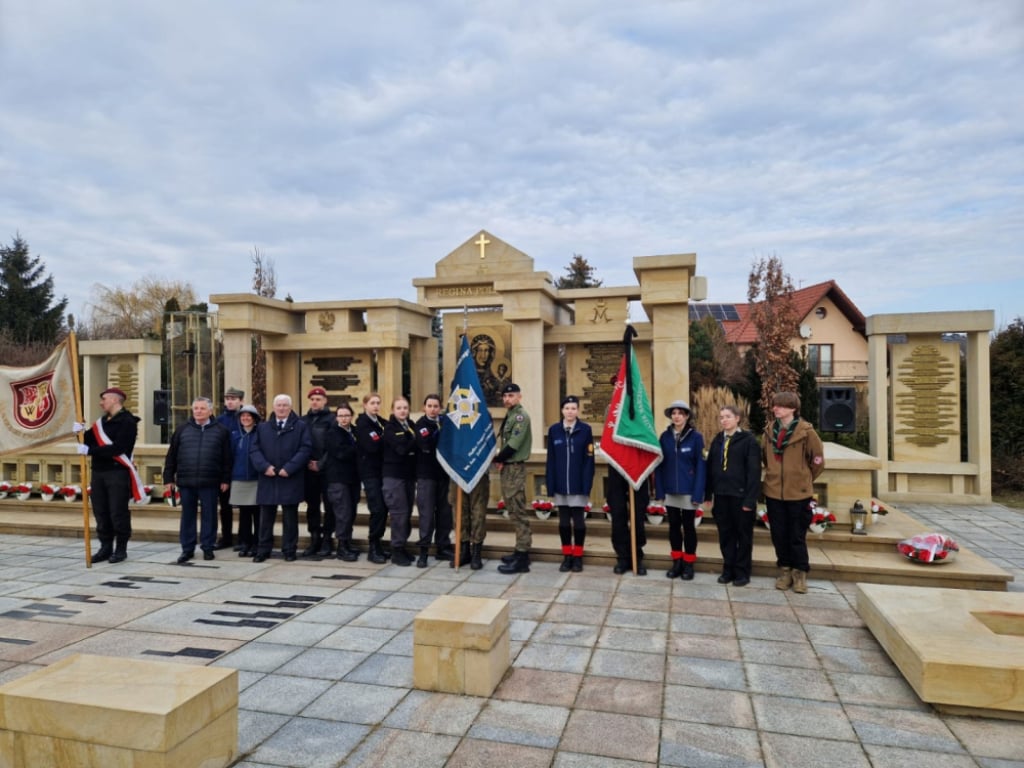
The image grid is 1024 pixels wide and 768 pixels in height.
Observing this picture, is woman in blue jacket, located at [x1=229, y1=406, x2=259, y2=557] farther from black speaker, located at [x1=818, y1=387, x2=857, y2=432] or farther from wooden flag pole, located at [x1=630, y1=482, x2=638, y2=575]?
black speaker, located at [x1=818, y1=387, x2=857, y2=432]

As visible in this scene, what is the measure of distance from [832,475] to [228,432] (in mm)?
6373

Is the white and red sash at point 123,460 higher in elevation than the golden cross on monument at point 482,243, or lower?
lower

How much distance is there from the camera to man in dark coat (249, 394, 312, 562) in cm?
689

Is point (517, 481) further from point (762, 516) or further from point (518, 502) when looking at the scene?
point (762, 516)

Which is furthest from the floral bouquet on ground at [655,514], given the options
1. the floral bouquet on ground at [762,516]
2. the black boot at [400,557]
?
the black boot at [400,557]

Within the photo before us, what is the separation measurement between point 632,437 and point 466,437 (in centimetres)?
160

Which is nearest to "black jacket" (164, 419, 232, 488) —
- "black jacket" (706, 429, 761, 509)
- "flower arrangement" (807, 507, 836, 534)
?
"black jacket" (706, 429, 761, 509)

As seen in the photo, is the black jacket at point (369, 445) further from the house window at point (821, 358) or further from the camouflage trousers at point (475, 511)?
the house window at point (821, 358)

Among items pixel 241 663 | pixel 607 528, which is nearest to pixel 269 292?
pixel 607 528

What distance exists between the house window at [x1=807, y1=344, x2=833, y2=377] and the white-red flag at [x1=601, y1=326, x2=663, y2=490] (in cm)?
2781

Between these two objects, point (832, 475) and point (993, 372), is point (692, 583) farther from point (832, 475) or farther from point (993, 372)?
point (993, 372)

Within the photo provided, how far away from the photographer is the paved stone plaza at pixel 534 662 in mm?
3164

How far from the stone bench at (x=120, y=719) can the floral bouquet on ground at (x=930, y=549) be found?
5784 millimetres

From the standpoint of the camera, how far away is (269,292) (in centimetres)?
2745
